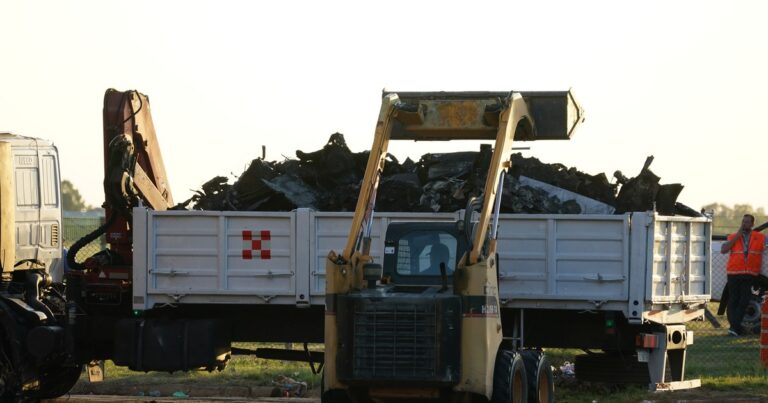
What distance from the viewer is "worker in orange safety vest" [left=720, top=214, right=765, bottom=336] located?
82.5 ft

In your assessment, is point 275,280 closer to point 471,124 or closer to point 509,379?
point 471,124

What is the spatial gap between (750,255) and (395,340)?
1294cm

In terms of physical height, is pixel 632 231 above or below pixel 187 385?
above

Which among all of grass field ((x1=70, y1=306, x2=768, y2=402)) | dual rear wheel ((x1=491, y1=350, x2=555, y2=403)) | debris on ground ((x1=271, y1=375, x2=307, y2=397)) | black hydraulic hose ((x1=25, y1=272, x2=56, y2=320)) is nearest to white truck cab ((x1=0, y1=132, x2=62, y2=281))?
black hydraulic hose ((x1=25, y1=272, x2=56, y2=320))

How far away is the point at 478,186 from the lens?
17391mm

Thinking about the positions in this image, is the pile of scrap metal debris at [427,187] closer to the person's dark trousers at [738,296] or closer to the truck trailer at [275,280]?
the truck trailer at [275,280]

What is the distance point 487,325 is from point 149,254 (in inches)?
186

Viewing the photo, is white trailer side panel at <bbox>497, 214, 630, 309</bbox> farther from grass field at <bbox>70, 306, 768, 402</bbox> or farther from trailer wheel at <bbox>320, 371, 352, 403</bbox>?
trailer wheel at <bbox>320, 371, 352, 403</bbox>

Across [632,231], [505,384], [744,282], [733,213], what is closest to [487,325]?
[505,384]

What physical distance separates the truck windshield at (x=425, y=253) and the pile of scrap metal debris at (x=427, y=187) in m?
2.32

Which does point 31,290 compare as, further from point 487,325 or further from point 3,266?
point 487,325

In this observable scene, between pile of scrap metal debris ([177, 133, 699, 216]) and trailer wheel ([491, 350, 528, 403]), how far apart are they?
2961 mm

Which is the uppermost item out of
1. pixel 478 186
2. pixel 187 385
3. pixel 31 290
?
pixel 478 186

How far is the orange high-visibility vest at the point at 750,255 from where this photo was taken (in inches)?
990
